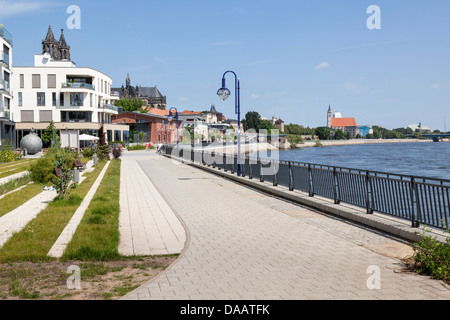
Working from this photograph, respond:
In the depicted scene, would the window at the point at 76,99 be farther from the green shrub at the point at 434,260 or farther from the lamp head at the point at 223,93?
the green shrub at the point at 434,260

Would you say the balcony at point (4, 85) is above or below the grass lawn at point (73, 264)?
above

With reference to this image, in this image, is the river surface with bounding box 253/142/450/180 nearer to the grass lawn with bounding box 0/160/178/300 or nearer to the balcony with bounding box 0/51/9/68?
the grass lawn with bounding box 0/160/178/300

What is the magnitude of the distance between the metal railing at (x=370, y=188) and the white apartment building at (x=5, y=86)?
109 ft

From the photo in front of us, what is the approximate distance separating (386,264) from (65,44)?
9935 centimetres

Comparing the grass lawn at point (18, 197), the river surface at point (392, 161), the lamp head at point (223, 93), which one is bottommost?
the river surface at point (392, 161)

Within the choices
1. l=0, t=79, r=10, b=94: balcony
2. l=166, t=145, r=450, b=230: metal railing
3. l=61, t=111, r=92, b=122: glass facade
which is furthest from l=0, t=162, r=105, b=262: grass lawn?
l=61, t=111, r=92, b=122: glass facade

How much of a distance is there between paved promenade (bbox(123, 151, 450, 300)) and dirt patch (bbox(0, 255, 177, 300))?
29 cm

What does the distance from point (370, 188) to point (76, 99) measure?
2343 inches

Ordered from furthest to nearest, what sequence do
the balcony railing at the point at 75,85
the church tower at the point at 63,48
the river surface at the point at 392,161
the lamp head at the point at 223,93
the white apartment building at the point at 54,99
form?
the church tower at the point at 63,48 < the balcony railing at the point at 75,85 < the white apartment building at the point at 54,99 < the river surface at the point at 392,161 < the lamp head at the point at 223,93

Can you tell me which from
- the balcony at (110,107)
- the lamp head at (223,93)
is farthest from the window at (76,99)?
the lamp head at (223,93)

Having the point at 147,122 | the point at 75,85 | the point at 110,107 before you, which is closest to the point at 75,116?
the point at 75,85

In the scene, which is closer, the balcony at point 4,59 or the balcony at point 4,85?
the balcony at point 4,59

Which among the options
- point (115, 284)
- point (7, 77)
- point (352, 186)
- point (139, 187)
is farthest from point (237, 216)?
point (7, 77)

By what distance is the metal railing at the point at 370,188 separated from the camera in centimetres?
813
